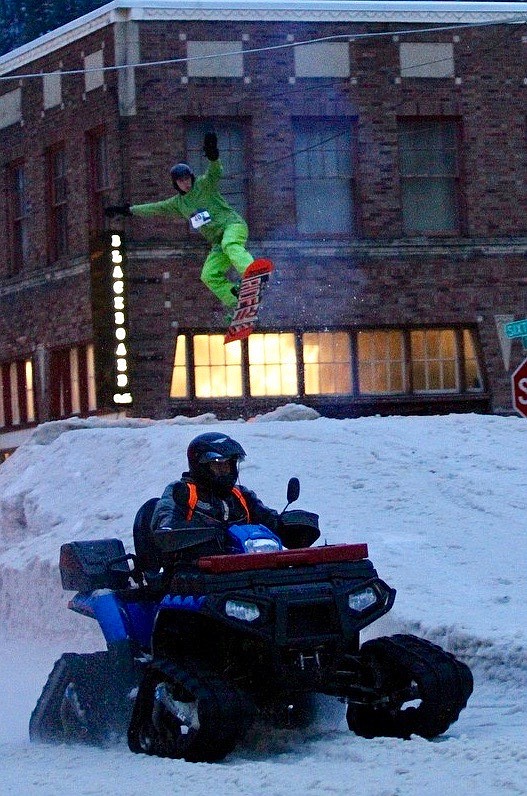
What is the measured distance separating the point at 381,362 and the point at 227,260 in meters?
5.46

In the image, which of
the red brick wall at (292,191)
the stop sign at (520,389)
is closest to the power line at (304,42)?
the red brick wall at (292,191)

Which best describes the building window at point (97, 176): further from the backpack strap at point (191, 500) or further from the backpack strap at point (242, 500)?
the backpack strap at point (191, 500)

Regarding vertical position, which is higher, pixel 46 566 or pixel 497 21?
pixel 497 21

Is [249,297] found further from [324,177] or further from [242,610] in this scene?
[242,610]

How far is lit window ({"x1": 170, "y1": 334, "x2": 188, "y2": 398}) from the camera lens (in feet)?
77.5

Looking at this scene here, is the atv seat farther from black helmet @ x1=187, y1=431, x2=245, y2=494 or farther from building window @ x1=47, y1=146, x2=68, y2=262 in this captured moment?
building window @ x1=47, y1=146, x2=68, y2=262

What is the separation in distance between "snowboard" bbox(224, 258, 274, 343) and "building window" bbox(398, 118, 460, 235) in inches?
206

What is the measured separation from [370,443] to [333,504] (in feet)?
4.97

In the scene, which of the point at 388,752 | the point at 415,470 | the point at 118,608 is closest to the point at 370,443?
the point at 415,470

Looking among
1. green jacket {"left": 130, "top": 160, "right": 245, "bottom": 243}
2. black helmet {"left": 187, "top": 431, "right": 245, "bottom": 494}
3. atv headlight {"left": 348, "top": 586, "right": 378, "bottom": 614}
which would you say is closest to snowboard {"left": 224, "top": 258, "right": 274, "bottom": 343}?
green jacket {"left": 130, "top": 160, "right": 245, "bottom": 243}

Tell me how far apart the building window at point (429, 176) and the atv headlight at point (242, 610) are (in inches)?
704

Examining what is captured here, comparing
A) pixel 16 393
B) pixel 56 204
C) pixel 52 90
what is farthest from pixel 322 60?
pixel 16 393

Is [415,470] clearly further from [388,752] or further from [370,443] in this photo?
[388,752]

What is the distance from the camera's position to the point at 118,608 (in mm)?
8086
